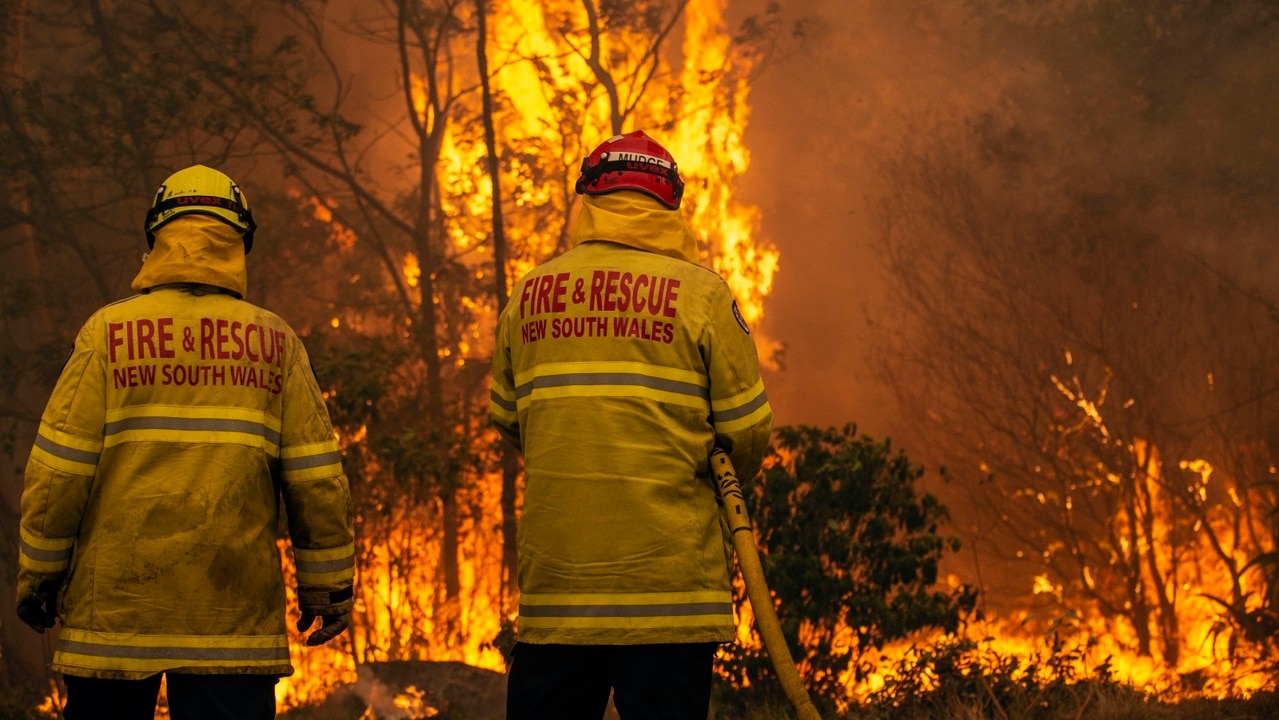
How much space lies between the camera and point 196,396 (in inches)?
106

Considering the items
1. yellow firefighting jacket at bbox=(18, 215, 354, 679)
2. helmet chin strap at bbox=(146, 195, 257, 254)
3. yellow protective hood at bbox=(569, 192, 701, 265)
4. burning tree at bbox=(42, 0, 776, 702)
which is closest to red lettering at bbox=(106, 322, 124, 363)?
yellow firefighting jacket at bbox=(18, 215, 354, 679)

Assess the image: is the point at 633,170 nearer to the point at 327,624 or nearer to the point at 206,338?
the point at 206,338

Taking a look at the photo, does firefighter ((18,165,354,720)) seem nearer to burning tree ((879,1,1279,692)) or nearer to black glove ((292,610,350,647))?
black glove ((292,610,350,647))

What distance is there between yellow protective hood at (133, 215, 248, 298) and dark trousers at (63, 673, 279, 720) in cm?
83

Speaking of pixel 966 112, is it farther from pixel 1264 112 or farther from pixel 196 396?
pixel 196 396

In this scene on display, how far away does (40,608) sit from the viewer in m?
2.76

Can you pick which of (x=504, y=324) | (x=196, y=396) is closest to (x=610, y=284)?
(x=504, y=324)

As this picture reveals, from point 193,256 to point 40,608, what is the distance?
2.69ft

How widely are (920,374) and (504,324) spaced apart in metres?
5.50

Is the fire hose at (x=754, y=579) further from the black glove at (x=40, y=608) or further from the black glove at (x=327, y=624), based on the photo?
the black glove at (x=40, y=608)

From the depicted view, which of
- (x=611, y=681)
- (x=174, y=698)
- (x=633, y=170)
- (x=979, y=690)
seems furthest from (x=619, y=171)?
(x=979, y=690)

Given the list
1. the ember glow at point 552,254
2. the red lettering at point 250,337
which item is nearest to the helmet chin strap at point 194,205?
the red lettering at point 250,337

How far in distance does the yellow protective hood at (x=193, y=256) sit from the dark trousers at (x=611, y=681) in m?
1.04

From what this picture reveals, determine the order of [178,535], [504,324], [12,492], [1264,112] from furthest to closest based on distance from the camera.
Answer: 1. [12,492]
2. [1264,112]
3. [504,324]
4. [178,535]
